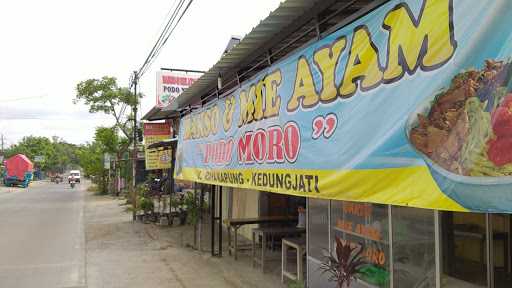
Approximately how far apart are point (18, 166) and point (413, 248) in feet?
176

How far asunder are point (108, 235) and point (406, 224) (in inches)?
448

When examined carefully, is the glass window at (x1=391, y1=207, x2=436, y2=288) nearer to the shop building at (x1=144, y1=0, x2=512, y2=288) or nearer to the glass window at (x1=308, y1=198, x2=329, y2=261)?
the shop building at (x1=144, y1=0, x2=512, y2=288)

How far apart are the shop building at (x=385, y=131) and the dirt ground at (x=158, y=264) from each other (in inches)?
70.0

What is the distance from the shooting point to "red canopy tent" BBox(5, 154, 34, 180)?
4953 cm

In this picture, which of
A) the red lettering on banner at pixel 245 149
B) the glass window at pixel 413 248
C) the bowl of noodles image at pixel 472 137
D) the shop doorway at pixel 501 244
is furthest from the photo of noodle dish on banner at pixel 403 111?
the shop doorway at pixel 501 244

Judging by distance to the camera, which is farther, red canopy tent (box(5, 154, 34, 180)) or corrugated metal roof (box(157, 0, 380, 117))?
red canopy tent (box(5, 154, 34, 180))

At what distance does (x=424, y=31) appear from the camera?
3.02 m

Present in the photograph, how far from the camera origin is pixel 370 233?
5602 millimetres

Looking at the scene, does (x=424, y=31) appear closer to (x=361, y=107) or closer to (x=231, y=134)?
(x=361, y=107)

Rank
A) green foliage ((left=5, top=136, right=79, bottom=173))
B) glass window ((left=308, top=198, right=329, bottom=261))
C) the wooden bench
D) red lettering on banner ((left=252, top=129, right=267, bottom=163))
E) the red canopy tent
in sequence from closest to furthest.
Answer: red lettering on banner ((left=252, top=129, right=267, bottom=163))
glass window ((left=308, top=198, right=329, bottom=261))
the wooden bench
the red canopy tent
green foliage ((left=5, top=136, right=79, bottom=173))

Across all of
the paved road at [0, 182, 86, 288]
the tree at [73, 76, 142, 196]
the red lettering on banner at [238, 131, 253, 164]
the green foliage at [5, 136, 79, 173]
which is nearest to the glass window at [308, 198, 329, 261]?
the red lettering on banner at [238, 131, 253, 164]

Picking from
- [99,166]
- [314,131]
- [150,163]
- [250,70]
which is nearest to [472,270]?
[314,131]

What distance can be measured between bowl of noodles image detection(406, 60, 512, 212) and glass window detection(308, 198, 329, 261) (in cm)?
373

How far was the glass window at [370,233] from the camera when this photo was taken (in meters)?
5.34
